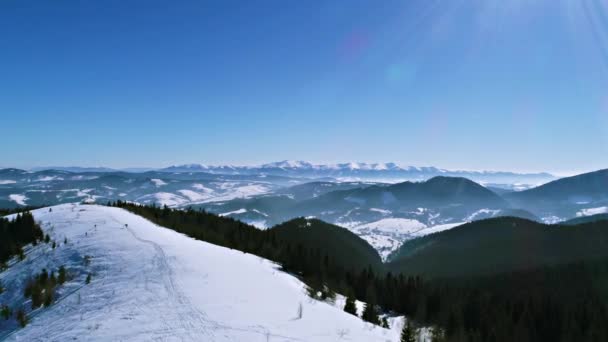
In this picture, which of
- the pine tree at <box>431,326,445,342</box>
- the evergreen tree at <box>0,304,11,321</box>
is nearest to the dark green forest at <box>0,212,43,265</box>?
the evergreen tree at <box>0,304,11,321</box>

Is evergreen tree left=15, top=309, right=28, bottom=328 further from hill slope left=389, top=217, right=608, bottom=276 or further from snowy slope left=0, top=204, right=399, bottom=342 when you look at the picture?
hill slope left=389, top=217, right=608, bottom=276

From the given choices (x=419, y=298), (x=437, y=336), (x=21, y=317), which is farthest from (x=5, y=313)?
(x=419, y=298)

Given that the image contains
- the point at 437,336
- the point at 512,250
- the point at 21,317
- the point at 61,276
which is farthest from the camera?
the point at 512,250

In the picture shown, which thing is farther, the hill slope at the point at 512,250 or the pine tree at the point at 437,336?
the hill slope at the point at 512,250

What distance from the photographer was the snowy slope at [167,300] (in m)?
10.1

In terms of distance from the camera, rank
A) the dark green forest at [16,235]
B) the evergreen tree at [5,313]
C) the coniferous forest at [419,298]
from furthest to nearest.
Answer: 1. the coniferous forest at [419,298]
2. the dark green forest at [16,235]
3. the evergreen tree at [5,313]

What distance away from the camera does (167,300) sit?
1219 cm

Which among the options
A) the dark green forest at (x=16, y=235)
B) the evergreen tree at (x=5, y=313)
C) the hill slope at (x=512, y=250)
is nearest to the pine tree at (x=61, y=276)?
the evergreen tree at (x=5, y=313)

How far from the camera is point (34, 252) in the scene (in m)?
19.1

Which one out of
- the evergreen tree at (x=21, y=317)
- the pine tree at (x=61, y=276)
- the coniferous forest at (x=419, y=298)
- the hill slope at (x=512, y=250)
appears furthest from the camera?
the hill slope at (x=512, y=250)

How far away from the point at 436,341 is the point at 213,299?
41.2ft

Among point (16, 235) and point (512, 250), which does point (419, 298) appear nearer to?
point (16, 235)

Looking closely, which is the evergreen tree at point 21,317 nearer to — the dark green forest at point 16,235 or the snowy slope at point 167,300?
the snowy slope at point 167,300

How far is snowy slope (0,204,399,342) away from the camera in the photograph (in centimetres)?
1015
